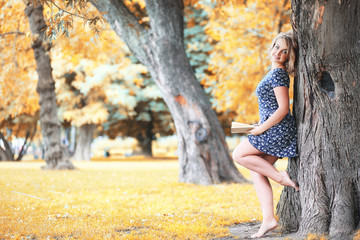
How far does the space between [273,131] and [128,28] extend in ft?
19.1

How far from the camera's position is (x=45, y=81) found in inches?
590

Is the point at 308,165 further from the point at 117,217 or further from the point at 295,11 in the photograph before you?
the point at 117,217

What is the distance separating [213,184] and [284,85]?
547cm

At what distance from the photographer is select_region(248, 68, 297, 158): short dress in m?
4.25

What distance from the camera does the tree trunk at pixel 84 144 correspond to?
1088 inches

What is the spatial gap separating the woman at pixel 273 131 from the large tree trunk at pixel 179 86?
16.6ft

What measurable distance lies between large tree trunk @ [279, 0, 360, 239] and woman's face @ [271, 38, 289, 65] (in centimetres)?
19

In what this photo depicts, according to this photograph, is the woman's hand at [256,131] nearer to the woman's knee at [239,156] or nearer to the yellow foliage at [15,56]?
the woman's knee at [239,156]

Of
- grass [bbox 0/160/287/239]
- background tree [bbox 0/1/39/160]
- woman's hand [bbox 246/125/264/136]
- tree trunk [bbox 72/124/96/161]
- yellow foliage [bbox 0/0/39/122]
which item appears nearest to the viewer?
woman's hand [bbox 246/125/264/136]

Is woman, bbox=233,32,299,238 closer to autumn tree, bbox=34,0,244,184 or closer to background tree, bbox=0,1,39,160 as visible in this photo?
autumn tree, bbox=34,0,244,184

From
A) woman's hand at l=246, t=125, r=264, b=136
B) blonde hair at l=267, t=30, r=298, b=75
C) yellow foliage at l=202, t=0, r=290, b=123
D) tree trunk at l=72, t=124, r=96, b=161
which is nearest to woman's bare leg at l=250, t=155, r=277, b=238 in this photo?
woman's hand at l=246, t=125, r=264, b=136

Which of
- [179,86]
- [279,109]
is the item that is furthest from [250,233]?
[179,86]

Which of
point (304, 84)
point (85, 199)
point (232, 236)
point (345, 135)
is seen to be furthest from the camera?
point (85, 199)

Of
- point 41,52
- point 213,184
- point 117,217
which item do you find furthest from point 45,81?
point 117,217
